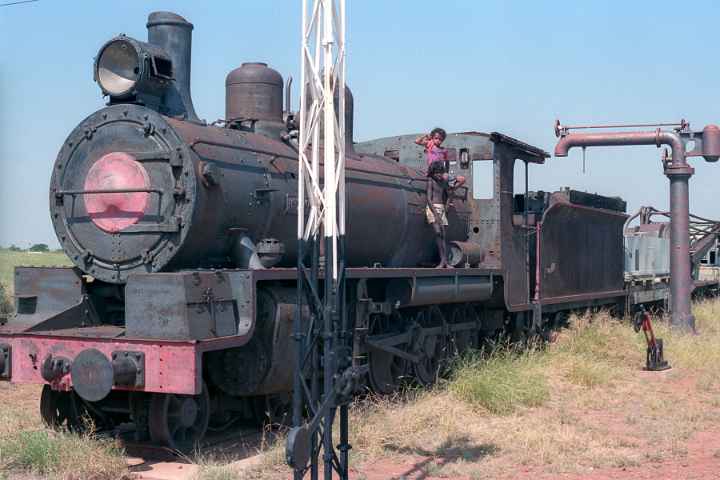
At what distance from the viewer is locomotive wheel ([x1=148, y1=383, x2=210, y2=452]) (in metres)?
6.85

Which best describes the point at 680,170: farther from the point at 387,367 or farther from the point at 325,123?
the point at 325,123

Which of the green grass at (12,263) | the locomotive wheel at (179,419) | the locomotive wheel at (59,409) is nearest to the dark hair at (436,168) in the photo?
the locomotive wheel at (179,419)

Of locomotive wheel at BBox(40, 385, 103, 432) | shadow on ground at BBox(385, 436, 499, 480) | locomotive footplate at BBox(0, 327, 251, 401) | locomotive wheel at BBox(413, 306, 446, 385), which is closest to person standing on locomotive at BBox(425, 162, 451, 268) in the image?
locomotive wheel at BBox(413, 306, 446, 385)

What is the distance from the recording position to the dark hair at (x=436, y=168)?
9.95 m

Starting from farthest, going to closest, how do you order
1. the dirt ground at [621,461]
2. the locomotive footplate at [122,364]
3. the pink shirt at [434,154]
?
the pink shirt at [434,154]
the dirt ground at [621,461]
the locomotive footplate at [122,364]

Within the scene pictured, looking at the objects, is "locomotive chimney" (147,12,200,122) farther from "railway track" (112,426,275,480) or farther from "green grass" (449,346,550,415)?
"green grass" (449,346,550,415)

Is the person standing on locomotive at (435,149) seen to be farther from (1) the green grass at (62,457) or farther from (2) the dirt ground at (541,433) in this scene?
(1) the green grass at (62,457)

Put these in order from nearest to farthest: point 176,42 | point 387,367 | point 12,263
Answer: point 176,42 → point 387,367 → point 12,263

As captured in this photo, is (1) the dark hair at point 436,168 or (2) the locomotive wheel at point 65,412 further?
(1) the dark hair at point 436,168

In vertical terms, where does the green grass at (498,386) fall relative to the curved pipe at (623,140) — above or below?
below

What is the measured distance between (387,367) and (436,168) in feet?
7.60

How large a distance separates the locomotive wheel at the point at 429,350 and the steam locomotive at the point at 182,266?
0.13 metres

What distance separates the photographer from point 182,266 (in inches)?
282

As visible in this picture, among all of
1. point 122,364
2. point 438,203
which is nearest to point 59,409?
point 122,364
